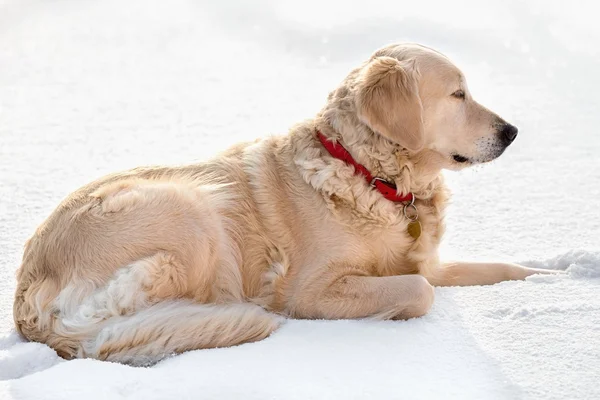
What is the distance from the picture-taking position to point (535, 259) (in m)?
4.26

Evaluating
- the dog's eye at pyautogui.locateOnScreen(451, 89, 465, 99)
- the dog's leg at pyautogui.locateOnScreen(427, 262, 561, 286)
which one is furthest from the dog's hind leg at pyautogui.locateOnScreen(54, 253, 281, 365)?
the dog's eye at pyautogui.locateOnScreen(451, 89, 465, 99)

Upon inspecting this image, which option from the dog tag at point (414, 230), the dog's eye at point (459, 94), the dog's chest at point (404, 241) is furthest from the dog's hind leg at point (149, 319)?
the dog's eye at point (459, 94)

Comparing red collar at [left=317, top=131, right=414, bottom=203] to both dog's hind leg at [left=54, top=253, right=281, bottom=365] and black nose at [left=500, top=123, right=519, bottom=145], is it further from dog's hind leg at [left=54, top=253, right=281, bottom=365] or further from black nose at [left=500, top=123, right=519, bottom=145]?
dog's hind leg at [left=54, top=253, right=281, bottom=365]

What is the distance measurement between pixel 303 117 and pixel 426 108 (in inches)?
48.3

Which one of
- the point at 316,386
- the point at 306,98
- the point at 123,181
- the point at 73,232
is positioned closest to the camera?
the point at 316,386

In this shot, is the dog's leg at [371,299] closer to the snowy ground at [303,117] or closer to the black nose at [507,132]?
the snowy ground at [303,117]

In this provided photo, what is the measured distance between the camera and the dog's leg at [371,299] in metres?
3.49

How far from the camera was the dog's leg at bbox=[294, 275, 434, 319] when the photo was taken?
11.5 feet

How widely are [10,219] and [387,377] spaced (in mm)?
3226

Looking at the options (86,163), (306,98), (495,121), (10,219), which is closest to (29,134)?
(86,163)

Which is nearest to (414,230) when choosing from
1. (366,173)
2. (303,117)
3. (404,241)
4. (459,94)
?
(404,241)

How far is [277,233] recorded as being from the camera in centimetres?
376

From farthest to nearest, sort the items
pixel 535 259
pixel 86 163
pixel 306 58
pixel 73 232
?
pixel 306 58
pixel 86 163
pixel 535 259
pixel 73 232

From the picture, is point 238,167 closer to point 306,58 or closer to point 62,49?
point 306,58
